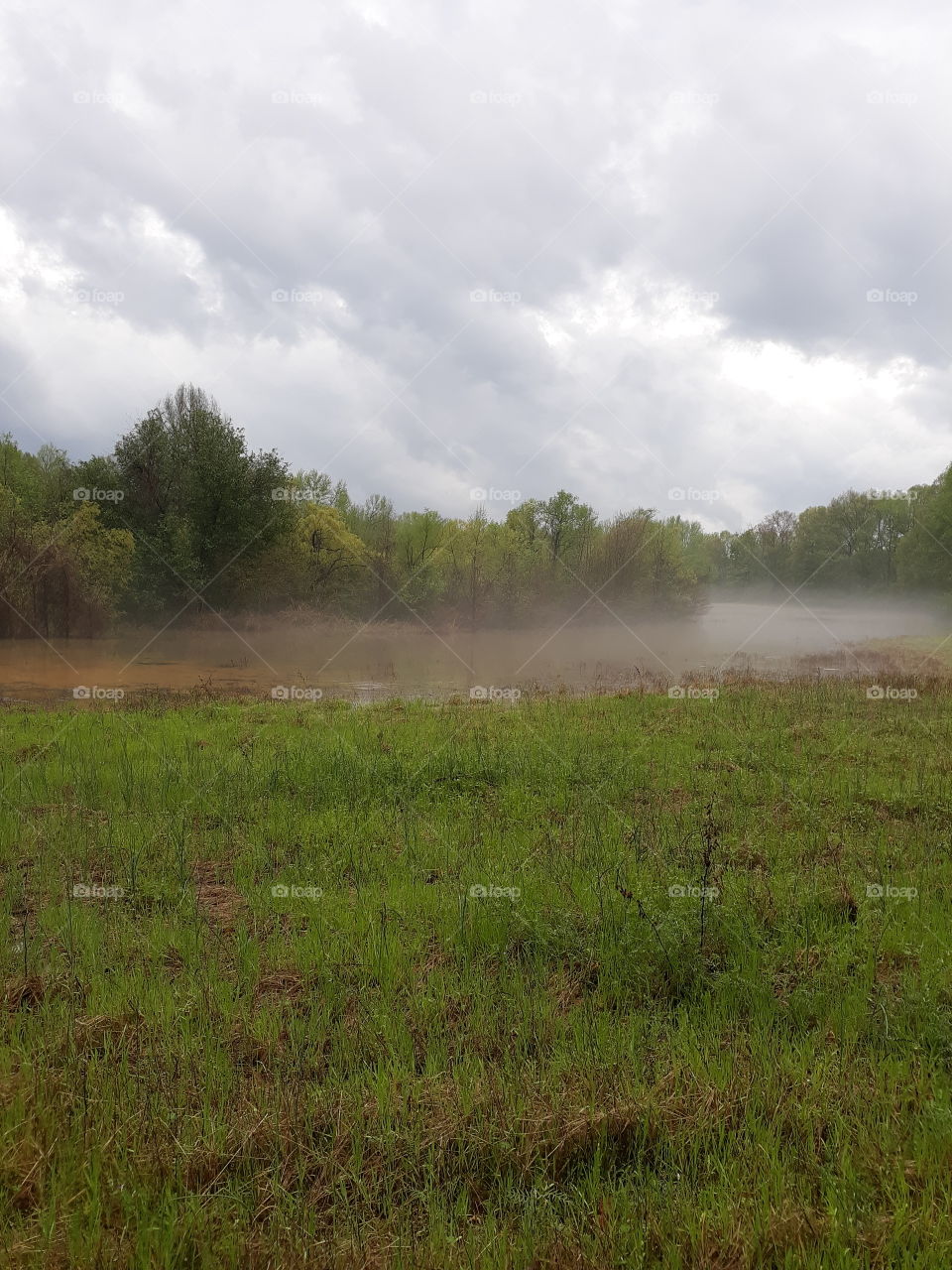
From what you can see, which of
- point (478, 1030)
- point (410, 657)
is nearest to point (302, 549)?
point (410, 657)

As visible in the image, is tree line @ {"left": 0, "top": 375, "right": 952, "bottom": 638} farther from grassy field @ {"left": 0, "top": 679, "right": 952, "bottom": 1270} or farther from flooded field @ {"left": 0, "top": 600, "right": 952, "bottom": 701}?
grassy field @ {"left": 0, "top": 679, "right": 952, "bottom": 1270}

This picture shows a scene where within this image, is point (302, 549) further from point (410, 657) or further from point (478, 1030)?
point (478, 1030)

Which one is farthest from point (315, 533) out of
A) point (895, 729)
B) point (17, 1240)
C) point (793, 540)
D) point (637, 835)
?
point (793, 540)

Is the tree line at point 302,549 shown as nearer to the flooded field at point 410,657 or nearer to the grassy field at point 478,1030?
the flooded field at point 410,657

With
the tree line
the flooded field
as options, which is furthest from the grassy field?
the tree line

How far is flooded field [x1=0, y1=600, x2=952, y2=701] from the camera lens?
2498cm

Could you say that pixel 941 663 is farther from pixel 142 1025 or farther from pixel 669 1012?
pixel 142 1025

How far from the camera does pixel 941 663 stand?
28594 mm

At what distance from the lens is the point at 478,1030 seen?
4254 mm

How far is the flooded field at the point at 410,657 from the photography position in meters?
25.0

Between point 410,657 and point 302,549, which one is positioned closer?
point 410,657

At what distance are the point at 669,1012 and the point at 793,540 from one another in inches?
4120

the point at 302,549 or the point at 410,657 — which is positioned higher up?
the point at 302,549

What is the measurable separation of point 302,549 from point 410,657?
18.5 m
